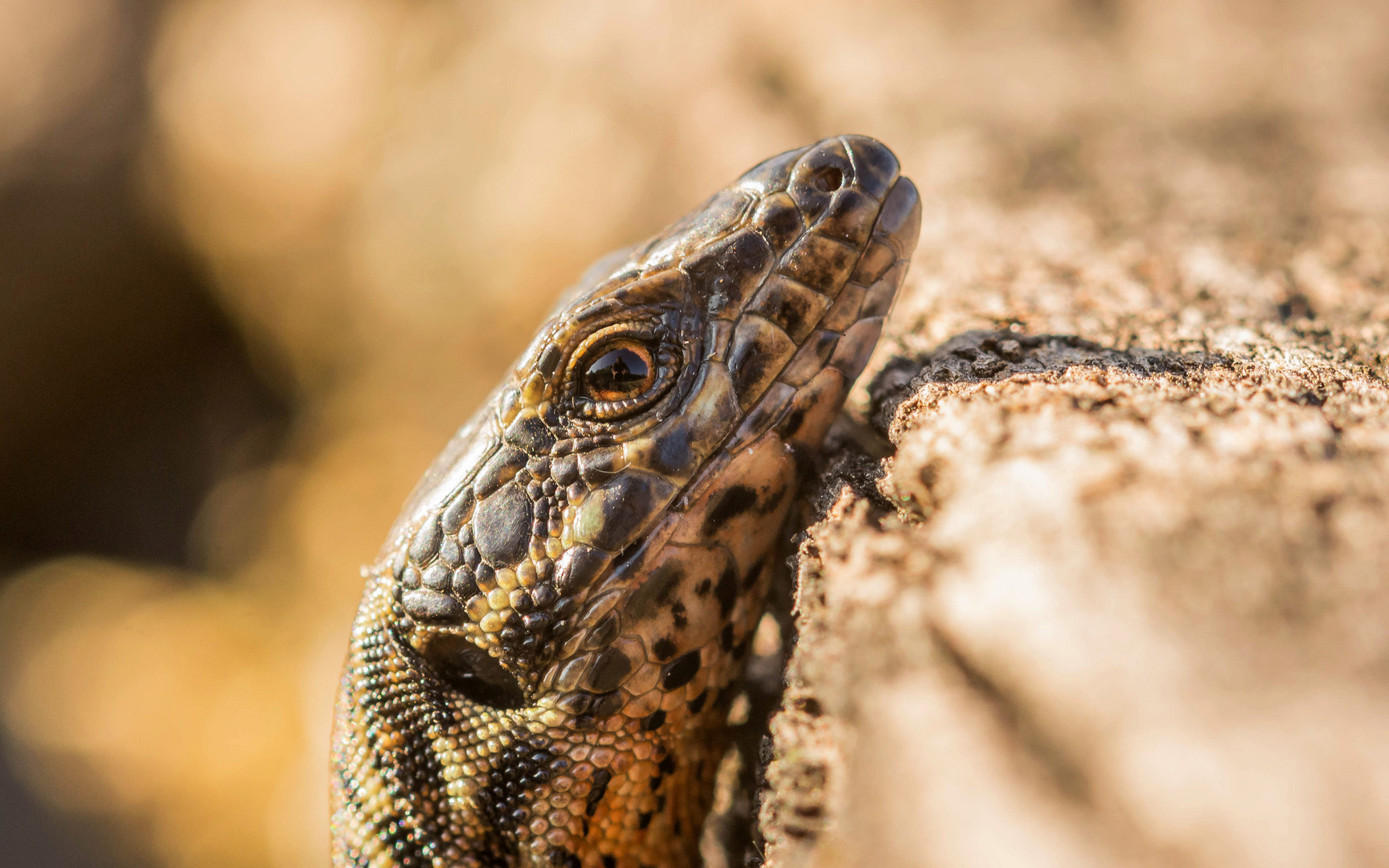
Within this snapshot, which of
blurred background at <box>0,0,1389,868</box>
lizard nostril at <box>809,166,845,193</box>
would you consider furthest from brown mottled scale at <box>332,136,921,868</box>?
blurred background at <box>0,0,1389,868</box>

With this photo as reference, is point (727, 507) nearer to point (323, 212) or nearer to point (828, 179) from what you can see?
point (828, 179)

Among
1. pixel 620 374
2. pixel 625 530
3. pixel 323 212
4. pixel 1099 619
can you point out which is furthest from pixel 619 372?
pixel 323 212

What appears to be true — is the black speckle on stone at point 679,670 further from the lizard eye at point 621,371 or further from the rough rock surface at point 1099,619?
the lizard eye at point 621,371

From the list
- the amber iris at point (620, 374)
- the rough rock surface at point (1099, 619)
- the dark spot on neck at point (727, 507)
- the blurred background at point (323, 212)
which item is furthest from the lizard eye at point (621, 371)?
the blurred background at point (323, 212)

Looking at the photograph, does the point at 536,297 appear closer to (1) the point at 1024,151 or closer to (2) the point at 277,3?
(1) the point at 1024,151

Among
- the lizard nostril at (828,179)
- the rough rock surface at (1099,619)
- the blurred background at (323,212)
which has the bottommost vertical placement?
the rough rock surface at (1099,619)

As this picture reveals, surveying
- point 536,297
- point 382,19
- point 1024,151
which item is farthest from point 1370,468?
point 382,19

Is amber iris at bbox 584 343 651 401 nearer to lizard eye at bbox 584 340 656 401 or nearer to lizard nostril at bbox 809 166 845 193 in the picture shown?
lizard eye at bbox 584 340 656 401
